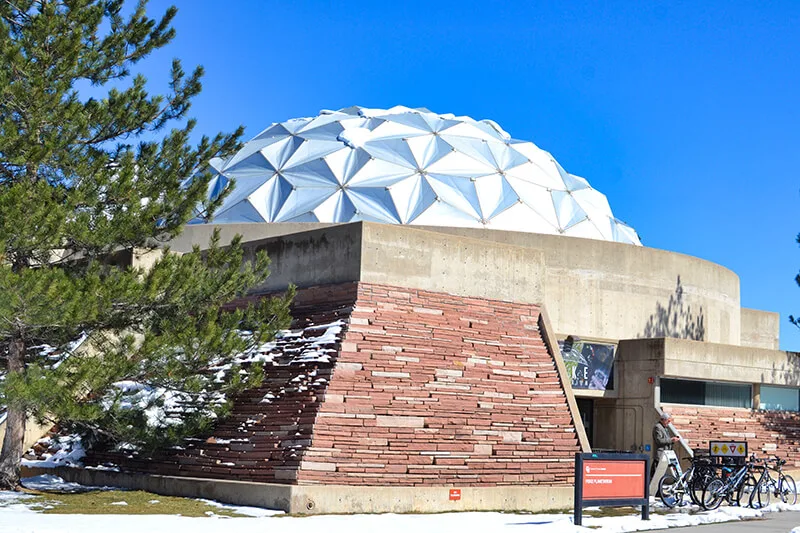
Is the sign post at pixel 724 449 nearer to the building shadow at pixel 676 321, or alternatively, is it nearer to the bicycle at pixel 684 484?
the bicycle at pixel 684 484

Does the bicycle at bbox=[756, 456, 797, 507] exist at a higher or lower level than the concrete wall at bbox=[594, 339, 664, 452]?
lower

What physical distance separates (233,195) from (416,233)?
41.8ft

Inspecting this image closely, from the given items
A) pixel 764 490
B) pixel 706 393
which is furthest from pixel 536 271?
pixel 706 393

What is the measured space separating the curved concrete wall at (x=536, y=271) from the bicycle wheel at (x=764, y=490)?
17.2 feet

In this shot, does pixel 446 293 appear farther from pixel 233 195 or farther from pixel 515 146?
pixel 515 146

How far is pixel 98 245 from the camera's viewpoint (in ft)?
49.0

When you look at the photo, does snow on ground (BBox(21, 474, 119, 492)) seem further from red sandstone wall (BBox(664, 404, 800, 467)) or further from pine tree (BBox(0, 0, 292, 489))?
red sandstone wall (BBox(664, 404, 800, 467))

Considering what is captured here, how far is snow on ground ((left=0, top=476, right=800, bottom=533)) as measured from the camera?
11.4 m

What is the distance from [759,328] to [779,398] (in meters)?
6.10

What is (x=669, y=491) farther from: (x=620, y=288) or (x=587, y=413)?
(x=620, y=288)

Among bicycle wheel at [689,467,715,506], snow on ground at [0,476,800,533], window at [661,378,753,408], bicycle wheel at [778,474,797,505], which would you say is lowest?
snow on ground at [0,476,800,533]

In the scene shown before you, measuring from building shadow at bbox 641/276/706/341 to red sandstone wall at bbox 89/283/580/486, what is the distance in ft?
24.0

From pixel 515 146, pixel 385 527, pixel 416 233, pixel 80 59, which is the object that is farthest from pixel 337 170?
pixel 385 527

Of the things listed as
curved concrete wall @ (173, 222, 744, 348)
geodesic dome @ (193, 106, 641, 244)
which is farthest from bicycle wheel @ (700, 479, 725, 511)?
geodesic dome @ (193, 106, 641, 244)
